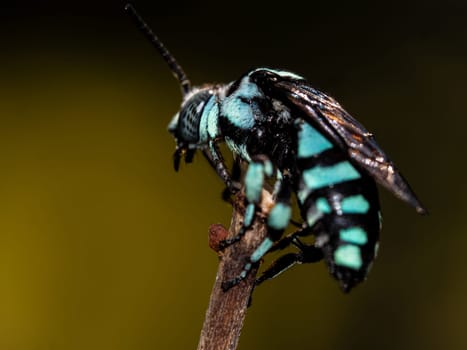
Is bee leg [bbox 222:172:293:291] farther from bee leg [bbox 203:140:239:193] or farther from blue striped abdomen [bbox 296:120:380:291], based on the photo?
bee leg [bbox 203:140:239:193]

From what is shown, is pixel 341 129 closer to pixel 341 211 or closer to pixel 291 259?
pixel 341 211

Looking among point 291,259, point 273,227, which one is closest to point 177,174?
point 291,259

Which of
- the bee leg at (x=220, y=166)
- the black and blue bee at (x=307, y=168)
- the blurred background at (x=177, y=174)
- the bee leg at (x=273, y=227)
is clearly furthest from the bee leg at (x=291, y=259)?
the blurred background at (x=177, y=174)

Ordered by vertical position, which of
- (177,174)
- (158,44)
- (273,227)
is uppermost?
(177,174)

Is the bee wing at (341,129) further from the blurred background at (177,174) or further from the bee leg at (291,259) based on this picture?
the blurred background at (177,174)

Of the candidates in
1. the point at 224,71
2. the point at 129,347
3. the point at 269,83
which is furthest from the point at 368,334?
the point at 269,83

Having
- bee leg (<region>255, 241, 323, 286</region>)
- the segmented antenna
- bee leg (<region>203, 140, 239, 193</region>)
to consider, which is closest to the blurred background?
the segmented antenna

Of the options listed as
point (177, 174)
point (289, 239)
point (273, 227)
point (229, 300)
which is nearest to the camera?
point (229, 300)

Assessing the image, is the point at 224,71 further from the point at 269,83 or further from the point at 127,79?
the point at 269,83
